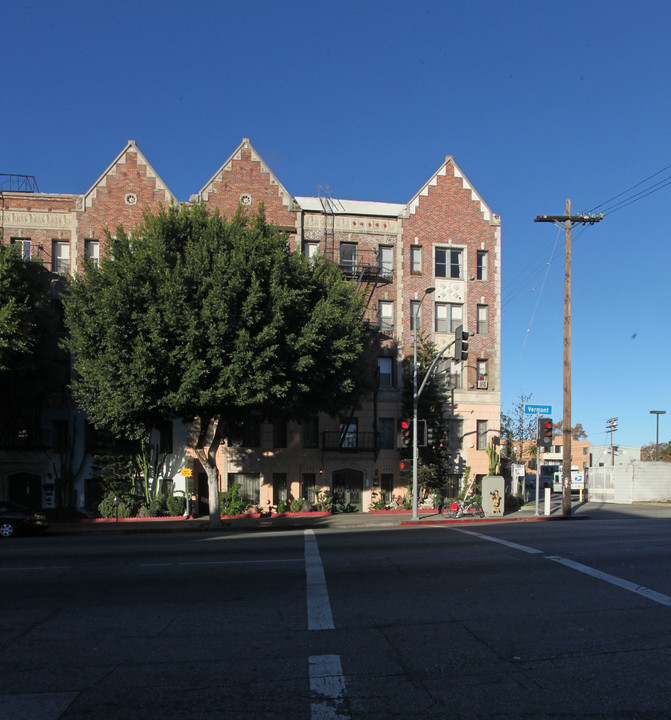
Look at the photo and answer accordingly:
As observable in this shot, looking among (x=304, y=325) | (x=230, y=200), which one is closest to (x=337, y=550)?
(x=304, y=325)

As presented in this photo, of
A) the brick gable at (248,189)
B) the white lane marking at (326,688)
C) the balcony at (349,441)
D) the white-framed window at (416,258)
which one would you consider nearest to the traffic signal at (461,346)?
the balcony at (349,441)

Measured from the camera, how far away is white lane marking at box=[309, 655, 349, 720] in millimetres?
5406

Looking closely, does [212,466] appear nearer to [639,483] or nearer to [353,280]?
[353,280]

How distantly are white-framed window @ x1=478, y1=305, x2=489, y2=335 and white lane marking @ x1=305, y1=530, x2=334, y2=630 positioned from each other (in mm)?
25839

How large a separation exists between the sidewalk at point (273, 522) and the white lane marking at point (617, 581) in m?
14.2

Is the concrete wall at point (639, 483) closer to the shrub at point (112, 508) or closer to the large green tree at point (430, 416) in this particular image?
the large green tree at point (430, 416)

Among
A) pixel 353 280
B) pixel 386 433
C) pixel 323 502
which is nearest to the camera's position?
pixel 323 502

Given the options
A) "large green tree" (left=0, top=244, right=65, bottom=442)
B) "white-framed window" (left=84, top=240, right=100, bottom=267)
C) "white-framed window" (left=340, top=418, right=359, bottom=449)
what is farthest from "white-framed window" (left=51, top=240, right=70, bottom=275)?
"white-framed window" (left=340, top=418, right=359, bottom=449)

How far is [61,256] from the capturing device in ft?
111

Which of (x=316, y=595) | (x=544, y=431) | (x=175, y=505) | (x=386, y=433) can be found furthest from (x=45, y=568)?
(x=386, y=433)

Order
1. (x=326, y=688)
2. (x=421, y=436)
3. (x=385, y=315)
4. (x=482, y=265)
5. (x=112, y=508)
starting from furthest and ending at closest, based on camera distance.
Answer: (x=482, y=265) < (x=385, y=315) < (x=112, y=508) < (x=421, y=436) < (x=326, y=688)

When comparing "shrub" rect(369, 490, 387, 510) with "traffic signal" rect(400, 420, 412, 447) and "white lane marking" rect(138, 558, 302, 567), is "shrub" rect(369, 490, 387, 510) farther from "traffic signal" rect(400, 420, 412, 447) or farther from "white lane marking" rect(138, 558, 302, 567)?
"white lane marking" rect(138, 558, 302, 567)

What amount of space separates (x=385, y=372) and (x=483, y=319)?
21.0 feet

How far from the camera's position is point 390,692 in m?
5.80
